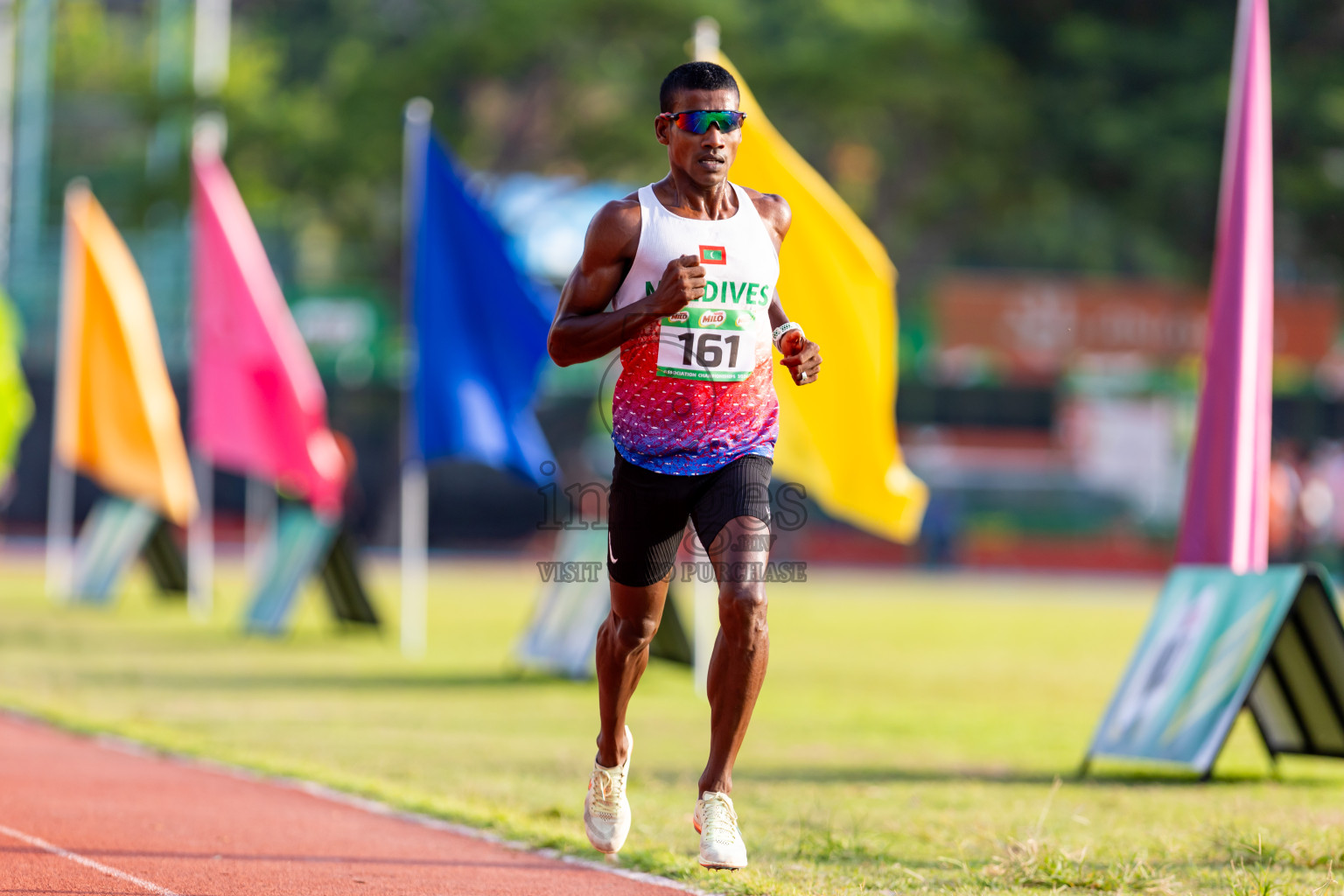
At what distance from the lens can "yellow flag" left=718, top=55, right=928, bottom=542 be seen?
11.9 meters

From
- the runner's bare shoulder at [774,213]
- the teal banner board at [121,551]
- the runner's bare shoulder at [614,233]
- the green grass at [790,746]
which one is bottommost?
the green grass at [790,746]

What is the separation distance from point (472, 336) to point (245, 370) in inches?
157

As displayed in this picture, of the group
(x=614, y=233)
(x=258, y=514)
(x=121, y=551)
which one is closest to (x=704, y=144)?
(x=614, y=233)

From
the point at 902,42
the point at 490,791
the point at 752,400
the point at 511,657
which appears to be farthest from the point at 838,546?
the point at 752,400

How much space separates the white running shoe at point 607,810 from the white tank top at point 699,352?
98cm

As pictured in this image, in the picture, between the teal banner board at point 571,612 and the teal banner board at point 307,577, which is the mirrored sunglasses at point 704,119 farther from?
the teal banner board at point 307,577

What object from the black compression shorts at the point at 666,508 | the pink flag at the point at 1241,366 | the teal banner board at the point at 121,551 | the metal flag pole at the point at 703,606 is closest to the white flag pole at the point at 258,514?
the teal banner board at the point at 121,551

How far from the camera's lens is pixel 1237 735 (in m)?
11.2

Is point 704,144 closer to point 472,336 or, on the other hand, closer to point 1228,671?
point 1228,671

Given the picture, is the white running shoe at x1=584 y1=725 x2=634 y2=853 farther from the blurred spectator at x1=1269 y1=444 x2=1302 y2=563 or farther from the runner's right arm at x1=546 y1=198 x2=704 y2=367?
the blurred spectator at x1=1269 y1=444 x2=1302 y2=563

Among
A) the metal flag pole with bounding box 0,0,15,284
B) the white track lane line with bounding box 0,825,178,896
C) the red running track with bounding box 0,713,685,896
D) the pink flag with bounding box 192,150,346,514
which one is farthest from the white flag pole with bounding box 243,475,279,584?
the white track lane line with bounding box 0,825,178,896

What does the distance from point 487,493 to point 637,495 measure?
30.3 meters

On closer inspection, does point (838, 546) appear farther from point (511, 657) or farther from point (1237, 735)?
point (1237, 735)

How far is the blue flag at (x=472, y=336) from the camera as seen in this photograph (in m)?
14.5
